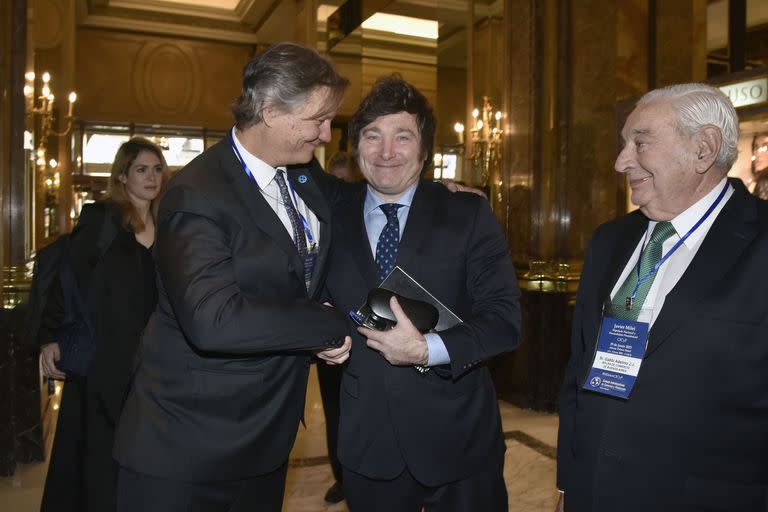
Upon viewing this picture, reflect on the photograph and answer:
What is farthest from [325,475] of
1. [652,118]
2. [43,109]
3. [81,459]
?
[43,109]

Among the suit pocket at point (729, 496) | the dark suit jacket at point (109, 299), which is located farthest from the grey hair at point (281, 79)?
the dark suit jacket at point (109, 299)

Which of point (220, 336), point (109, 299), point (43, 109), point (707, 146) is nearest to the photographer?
point (220, 336)

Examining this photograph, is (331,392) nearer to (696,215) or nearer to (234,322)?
(234,322)

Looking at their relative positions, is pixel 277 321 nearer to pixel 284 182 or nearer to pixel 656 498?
pixel 284 182

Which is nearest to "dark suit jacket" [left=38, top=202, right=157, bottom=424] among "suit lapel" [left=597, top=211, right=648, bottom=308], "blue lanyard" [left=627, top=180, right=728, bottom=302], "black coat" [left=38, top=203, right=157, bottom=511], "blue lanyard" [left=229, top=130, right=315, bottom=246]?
"black coat" [left=38, top=203, right=157, bottom=511]

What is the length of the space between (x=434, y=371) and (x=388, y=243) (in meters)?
0.40

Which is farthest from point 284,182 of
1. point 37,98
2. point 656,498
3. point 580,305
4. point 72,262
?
point 37,98

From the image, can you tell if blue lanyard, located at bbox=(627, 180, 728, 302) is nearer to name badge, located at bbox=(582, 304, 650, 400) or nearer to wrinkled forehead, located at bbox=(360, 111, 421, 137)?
name badge, located at bbox=(582, 304, 650, 400)

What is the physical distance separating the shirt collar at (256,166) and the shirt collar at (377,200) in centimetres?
39

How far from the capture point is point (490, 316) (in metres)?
1.89

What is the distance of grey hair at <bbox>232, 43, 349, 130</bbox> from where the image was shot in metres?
1.69

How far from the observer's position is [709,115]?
1646mm

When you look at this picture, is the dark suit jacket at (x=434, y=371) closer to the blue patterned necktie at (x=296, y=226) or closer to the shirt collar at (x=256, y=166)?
the blue patterned necktie at (x=296, y=226)

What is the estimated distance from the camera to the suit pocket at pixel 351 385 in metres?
1.94
